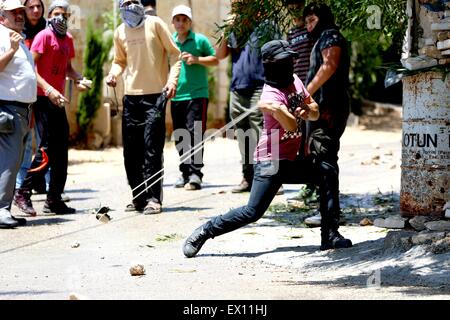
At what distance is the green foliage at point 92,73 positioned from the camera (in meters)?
16.4

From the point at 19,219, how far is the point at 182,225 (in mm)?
1492

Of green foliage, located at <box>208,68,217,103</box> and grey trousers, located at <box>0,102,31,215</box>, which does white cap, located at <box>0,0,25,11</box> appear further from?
green foliage, located at <box>208,68,217,103</box>

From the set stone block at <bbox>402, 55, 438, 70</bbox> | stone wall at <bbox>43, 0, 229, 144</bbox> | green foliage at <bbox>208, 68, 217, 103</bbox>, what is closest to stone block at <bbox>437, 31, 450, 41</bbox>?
stone block at <bbox>402, 55, 438, 70</bbox>

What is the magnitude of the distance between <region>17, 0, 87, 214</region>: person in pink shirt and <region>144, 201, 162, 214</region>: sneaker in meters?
0.82

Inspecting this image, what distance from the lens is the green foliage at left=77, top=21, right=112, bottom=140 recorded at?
16.4m

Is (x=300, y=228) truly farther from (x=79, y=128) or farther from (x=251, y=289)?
(x=79, y=128)

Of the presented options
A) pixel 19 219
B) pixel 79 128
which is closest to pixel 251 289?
pixel 19 219

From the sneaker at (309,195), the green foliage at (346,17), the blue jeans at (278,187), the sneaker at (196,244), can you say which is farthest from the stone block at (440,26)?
the sneaker at (309,195)

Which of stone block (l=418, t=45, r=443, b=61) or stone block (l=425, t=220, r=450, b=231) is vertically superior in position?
stone block (l=418, t=45, r=443, b=61)

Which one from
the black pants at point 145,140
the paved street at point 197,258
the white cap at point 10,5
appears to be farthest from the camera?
the black pants at point 145,140

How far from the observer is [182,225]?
9523mm

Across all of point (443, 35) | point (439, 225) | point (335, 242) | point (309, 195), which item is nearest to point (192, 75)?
point (309, 195)

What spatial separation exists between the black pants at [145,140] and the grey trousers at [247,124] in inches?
54.8

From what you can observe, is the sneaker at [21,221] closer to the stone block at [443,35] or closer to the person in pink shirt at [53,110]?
Answer: the person in pink shirt at [53,110]
